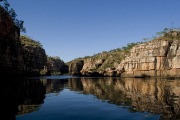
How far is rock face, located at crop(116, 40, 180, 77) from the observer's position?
105 m

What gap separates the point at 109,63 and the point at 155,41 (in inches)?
2092

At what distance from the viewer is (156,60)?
361 ft

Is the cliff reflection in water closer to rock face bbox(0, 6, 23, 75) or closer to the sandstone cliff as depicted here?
rock face bbox(0, 6, 23, 75)

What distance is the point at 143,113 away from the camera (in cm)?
2028

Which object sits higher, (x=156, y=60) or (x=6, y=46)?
(x=6, y=46)

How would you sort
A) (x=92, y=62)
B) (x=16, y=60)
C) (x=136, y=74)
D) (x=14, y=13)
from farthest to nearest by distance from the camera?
1. (x=92, y=62)
2. (x=136, y=74)
3. (x=14, y=13)
4. (x=16, y=60)

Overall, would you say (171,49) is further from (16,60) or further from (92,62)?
(92,62)

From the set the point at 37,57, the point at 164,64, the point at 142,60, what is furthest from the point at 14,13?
the point at 37,57

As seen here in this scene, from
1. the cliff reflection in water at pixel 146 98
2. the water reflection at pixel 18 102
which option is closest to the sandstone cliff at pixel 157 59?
the cliff reflection in water at pixel 146 98

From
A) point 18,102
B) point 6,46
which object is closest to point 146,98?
point 18,102

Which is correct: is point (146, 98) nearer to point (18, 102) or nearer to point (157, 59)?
point (18, 102)

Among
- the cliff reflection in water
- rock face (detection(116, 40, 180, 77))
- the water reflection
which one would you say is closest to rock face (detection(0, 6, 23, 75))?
the cliff reflection in water

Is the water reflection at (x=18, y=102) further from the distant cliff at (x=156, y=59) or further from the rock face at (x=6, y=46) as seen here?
the distant cliff at (x=156, y=59)

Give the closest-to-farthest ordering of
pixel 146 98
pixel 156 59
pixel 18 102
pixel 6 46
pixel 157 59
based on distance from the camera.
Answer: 1. pixel 18 102
2. pixel 146 98
3. pixel 6 46
4. pixel 157 59
5. pixel 156 59
